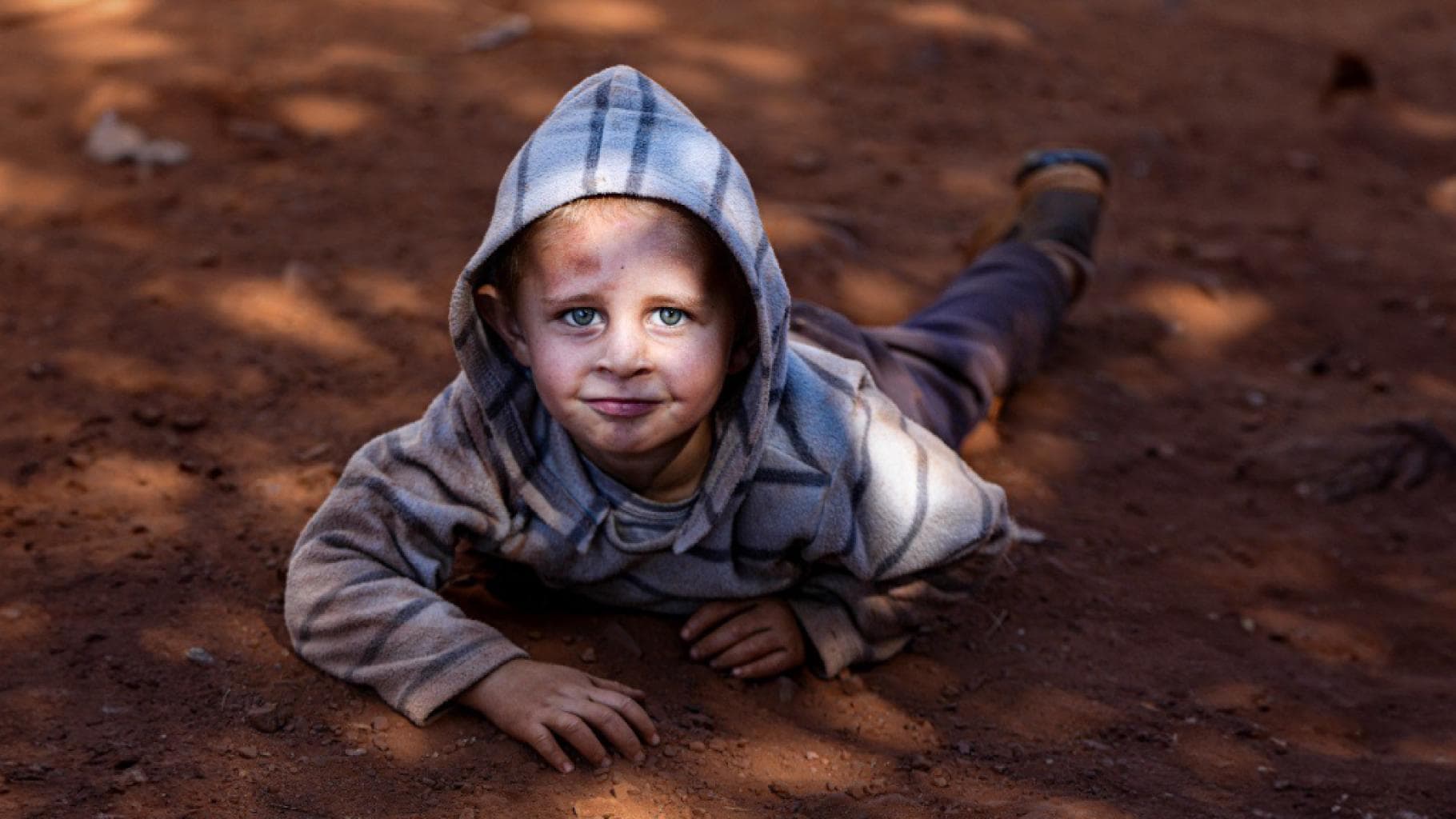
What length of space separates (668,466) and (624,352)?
0.34 metres

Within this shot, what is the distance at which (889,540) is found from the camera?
2746 millimetres

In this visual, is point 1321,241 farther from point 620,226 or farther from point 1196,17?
point 620,226

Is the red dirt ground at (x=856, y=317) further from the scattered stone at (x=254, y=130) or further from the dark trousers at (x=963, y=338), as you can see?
the dark trousers at (x=963, y=338)

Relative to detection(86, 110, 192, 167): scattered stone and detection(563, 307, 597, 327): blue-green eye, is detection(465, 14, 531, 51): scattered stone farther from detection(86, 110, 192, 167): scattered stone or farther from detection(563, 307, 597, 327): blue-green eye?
detection(563, 307, 597, 327): blue-green eye

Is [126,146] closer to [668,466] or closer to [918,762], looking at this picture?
[668,466]

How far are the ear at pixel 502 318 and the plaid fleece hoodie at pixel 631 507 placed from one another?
0.03 metres

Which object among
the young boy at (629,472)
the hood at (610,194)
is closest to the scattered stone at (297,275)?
the young boy at (629,472)

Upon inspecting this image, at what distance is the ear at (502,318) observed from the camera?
2609 mm

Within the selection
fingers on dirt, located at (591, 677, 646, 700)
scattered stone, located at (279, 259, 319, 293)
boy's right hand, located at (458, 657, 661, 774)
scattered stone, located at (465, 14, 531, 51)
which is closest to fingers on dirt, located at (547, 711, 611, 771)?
boy's right hand, located at (458, 657, 661, 774)

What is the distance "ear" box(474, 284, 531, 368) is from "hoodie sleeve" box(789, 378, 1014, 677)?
56 cm

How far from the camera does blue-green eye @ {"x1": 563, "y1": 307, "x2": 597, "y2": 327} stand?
2455mm

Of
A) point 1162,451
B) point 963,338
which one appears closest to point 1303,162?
point 1162,451

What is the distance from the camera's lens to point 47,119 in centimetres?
471

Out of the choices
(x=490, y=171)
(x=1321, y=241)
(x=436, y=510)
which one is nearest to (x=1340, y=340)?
(x=1321, y=241)
